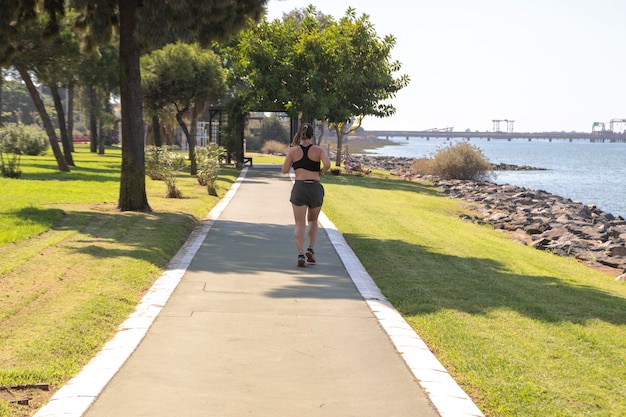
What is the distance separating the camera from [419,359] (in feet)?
21.5

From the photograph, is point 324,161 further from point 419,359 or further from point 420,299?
point 419,359

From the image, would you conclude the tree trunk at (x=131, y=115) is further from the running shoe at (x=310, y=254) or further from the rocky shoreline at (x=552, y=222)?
the rocky shoreline at (x=552, y=222)

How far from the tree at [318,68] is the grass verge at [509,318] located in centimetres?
2493

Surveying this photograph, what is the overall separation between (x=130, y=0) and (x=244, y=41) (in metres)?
25.1

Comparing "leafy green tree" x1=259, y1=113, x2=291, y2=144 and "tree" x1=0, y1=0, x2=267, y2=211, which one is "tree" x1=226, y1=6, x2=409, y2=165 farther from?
"leafy green tree" x1=259, y1=113, x2=291, y2=144

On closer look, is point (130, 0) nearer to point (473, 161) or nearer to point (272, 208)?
point (272, 208)

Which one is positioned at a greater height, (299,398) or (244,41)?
(244,41)

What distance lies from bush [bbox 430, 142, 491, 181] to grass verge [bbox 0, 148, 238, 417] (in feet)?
106

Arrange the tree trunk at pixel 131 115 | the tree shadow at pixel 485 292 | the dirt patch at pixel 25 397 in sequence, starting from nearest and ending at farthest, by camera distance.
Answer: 1. the dirt patch at pixel 25 397
2. the tree shadow at pixel 485 292
3. the tree trunk at pixel 131 115

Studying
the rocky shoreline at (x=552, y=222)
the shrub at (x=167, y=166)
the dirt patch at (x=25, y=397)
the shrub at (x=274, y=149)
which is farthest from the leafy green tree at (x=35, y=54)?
the shrub at (x=274, y=149)

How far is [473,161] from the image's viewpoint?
51500 mm

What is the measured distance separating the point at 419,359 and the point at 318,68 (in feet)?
121

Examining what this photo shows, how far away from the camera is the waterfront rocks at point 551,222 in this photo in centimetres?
2075

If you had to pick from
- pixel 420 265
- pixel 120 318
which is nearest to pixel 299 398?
pixel 120 318
